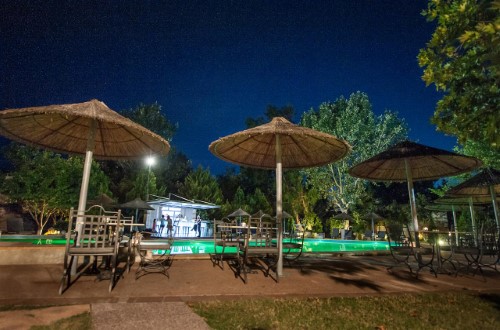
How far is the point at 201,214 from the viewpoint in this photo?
2531cm

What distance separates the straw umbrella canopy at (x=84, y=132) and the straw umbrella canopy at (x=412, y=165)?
5.26 m

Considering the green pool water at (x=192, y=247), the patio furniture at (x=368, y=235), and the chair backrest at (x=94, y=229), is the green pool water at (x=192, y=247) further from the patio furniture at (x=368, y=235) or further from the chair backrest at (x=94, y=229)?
the chair backrest at (x=94, y=229)

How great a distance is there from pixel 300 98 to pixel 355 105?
343 ft

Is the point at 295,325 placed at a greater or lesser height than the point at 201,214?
lesser

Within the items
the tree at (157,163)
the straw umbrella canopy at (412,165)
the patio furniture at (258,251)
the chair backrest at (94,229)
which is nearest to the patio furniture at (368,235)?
the straw umbrella canopy at (412,165)

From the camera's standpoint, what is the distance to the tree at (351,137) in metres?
22.0

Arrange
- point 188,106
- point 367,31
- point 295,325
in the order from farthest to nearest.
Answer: point 188,106
point 367,31
point 295,325

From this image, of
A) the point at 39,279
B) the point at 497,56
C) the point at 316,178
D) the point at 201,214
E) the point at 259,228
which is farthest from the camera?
the point at 201,214

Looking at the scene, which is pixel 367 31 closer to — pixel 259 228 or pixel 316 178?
pixel 316 178

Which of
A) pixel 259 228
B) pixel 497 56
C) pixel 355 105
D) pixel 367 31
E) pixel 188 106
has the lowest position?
pixel 259 228

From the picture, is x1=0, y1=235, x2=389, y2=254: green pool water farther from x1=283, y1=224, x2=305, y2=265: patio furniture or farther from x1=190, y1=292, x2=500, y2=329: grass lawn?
x1=190, y1=292, x2=500, y2=329: grass lawn

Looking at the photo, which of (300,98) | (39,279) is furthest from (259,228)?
(300,98)

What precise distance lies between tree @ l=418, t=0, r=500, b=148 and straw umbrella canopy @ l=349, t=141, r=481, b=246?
1670 mm

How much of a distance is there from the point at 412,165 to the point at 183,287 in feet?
24.1
